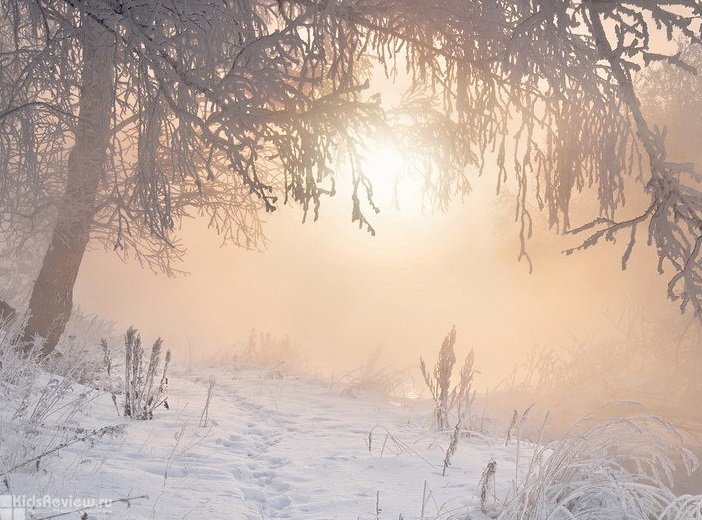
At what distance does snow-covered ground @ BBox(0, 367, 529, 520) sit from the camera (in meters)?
2.63

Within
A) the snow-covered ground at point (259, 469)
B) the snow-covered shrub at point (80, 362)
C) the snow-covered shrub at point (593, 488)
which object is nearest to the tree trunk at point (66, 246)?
the snow-covered shrub at point (80, 362)

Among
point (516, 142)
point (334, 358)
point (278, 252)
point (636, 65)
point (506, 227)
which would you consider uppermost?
point (278, 252)

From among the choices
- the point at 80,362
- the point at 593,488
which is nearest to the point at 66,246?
the point at 80,362

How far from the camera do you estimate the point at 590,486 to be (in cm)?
260

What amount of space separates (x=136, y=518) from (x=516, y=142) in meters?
2.84

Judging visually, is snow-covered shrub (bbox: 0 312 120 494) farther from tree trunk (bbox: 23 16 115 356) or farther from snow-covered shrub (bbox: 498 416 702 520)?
tree trunk (bbox: 23 16 115 356)

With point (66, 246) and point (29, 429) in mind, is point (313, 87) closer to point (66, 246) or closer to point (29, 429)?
point (29, 429)

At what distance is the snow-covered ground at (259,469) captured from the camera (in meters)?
2.63

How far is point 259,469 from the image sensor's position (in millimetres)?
3514

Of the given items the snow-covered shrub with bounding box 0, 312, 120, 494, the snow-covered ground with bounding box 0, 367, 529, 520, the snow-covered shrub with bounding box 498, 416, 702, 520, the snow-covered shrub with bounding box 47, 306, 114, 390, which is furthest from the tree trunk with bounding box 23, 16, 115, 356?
the snow-covered shrub with bounding box 498, 416, 702, 520

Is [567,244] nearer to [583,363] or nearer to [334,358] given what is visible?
[583,363]

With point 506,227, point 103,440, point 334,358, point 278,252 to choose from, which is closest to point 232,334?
point 334,358

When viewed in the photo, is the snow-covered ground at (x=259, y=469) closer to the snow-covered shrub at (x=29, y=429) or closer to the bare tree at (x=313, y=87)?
the snow-covered shrub at (x=29, y=429)

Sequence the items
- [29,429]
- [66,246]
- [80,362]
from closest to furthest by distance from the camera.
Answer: [29,429], [80,362], [66,246]
